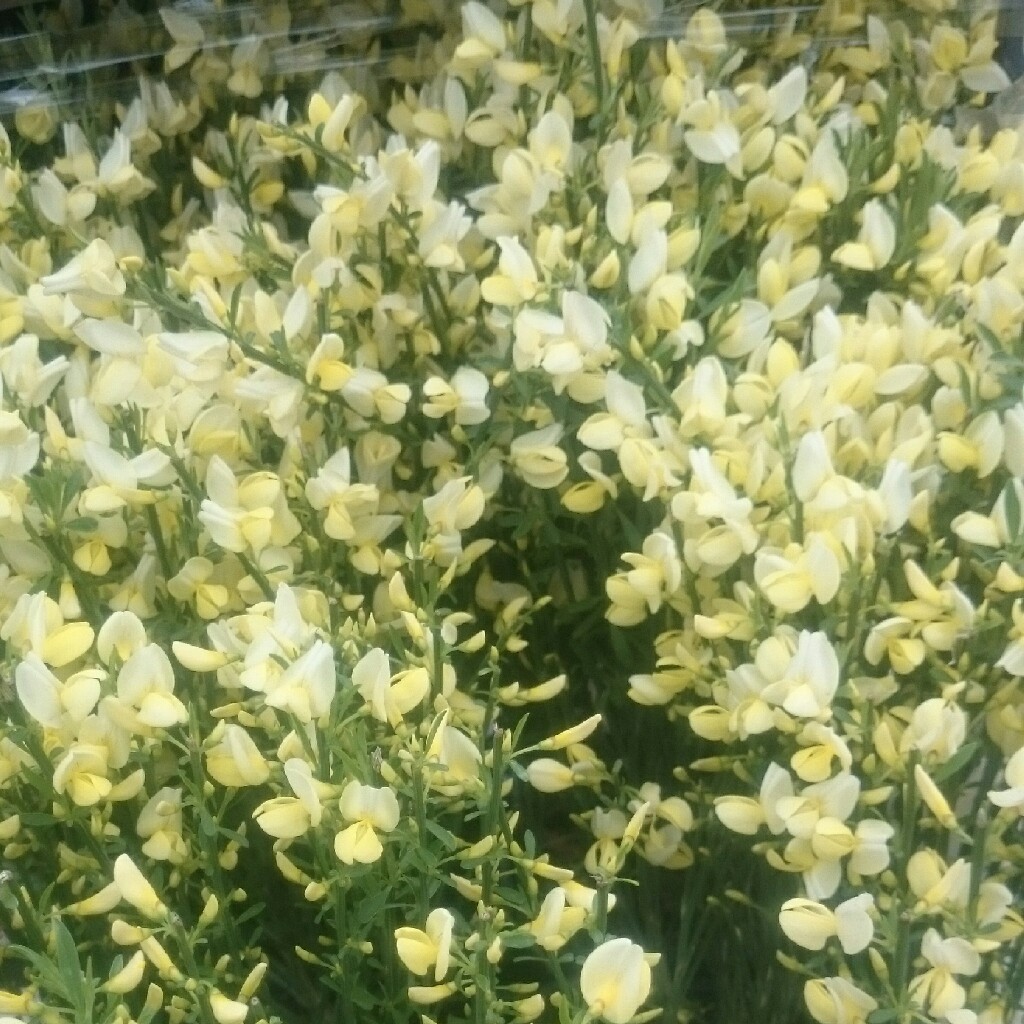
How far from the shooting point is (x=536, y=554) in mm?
630

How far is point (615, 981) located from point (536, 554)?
0.29 m

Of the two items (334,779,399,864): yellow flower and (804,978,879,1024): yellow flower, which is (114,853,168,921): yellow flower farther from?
(804,978,879,1024): yellow flower

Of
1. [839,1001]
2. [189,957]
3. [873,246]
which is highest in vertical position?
[873,246]

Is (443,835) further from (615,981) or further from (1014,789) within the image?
(1014,789)

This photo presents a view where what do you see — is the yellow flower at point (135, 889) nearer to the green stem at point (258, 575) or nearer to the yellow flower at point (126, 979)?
the yellow flower at point (126, 979)

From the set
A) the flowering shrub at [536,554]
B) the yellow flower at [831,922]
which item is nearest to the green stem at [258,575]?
the flowering shrub at [536,554]

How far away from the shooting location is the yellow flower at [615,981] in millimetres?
379

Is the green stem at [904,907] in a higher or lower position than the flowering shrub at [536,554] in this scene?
lower

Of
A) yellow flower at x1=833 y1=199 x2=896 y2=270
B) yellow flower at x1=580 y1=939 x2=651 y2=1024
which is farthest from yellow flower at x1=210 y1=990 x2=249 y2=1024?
yellow flower at x1=833 y1=199 x2=896 y2=270

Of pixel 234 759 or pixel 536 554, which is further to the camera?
pixel 536 554

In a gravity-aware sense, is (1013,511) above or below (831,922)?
above

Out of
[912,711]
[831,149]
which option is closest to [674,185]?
[831,149]

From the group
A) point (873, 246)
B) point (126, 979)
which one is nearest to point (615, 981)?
point (126, 979)

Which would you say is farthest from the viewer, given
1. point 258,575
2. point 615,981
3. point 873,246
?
point 873,246
